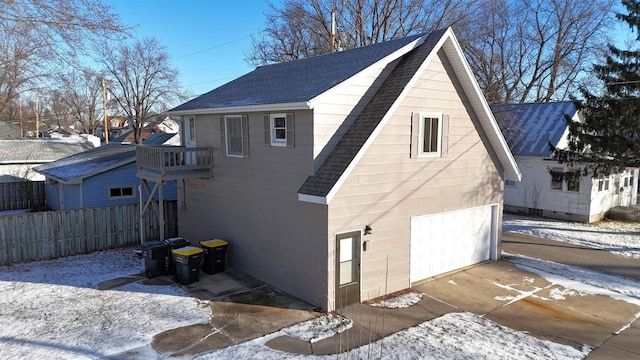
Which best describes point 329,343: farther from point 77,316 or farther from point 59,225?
point 59,225

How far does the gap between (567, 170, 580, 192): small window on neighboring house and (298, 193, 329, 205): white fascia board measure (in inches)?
595

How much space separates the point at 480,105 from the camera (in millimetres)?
11648

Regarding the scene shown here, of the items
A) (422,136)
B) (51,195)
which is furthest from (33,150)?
(422,136)

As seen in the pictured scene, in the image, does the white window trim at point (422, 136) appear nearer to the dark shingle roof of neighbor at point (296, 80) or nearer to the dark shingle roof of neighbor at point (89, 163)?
the dark shingle roof of neighbor at point (296, 80)

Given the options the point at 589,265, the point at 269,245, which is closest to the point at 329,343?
the point at 269,245

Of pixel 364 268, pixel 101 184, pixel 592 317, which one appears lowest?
pixel 592 317

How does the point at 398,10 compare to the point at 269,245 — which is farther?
the point at 398,10

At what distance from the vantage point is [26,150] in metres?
26.0

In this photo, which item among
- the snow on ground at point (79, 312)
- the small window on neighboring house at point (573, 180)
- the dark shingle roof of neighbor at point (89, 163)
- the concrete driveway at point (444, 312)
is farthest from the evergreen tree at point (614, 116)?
the dark shingle roof of neighbor at point (89, 163)

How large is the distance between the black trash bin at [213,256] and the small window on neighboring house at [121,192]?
7997mm

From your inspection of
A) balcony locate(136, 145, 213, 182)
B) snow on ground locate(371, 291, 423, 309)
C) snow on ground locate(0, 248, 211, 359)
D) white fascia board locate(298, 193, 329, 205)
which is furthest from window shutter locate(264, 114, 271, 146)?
snow on ground locate(371, 291, 423, 309)

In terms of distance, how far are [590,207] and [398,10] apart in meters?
16.3

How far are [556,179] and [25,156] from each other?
30386mm

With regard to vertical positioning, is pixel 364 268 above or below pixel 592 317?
above
